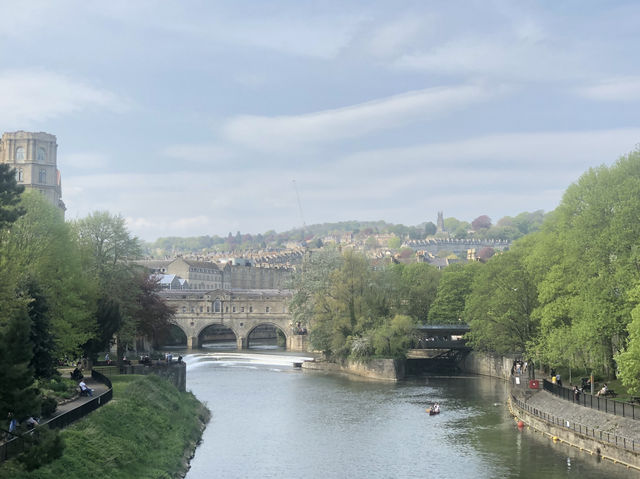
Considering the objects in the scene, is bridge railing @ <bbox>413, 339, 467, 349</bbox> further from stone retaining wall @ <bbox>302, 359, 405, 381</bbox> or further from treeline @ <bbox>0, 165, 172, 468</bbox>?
treeline @ <bbox>0, 165, 172, 468</bbox>

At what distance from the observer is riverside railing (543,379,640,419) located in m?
37.9

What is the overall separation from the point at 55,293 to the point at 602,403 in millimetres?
29801

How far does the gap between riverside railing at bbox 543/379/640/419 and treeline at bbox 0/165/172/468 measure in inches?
1024

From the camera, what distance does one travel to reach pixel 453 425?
4928cm

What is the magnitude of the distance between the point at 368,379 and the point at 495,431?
2884 centimetres

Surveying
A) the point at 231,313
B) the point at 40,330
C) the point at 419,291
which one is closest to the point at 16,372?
the point at 40,330

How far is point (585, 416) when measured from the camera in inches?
1620

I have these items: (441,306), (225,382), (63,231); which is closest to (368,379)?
(225,382)

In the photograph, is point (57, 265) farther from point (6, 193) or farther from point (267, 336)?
point (267, 336)

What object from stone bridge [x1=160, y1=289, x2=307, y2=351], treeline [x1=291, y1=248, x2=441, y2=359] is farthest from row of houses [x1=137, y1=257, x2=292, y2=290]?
treeline [x1=291, y1=248, x2=441, y2=359]

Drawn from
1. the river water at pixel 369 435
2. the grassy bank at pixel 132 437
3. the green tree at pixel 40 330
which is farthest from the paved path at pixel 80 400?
the river water at pixel 369 435

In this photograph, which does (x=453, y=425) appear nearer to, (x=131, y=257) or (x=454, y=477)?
(x=454, y=477)

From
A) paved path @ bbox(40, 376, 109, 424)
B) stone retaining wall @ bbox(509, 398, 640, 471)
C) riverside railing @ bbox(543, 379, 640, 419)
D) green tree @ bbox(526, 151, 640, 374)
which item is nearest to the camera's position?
paved path @ bbox(40, 376, 109, 424)

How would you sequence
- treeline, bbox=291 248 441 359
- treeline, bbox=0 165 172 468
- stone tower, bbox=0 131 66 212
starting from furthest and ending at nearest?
1. stone tower, bbox=0 131 66 212
2. treeline, bbox=291 248 441 359
3. treeline, bbox=0 165 172 468
